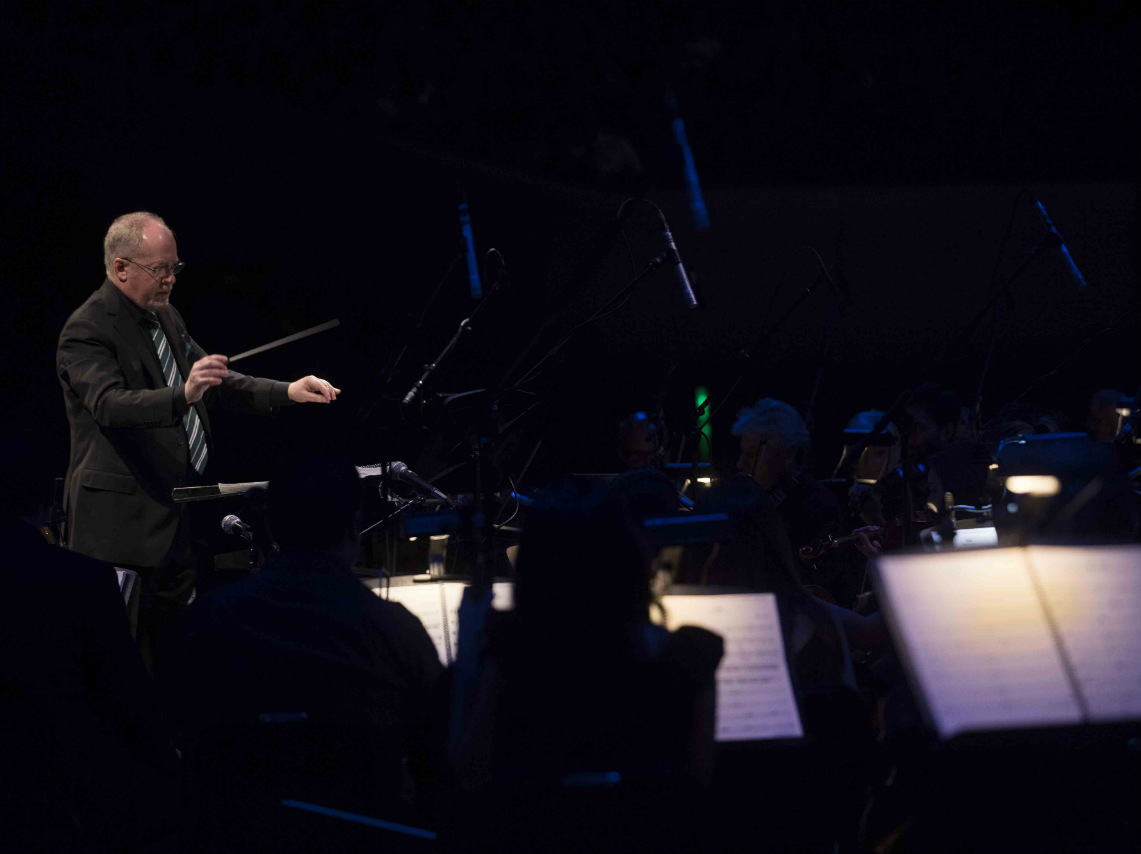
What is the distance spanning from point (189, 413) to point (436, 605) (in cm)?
149

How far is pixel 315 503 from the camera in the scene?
64.4 inches

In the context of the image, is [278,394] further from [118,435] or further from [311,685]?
[311,685]

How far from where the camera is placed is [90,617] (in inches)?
52.5

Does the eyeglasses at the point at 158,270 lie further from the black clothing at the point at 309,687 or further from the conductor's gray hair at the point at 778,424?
the conductor's gray hair at the point at 778,424

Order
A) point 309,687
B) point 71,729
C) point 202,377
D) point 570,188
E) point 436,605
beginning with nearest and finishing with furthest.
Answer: point 71,729 < point 309,687 < point 436,605 < point 202,377 < point 570,188

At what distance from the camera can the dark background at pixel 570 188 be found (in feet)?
12.3

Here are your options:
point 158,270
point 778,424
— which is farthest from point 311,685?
point 778,424

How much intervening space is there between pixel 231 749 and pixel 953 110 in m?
6.03

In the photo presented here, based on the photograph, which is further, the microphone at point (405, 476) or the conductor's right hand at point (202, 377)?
the microphone at point (405, 476)

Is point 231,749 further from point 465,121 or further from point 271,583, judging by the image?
point 465,121

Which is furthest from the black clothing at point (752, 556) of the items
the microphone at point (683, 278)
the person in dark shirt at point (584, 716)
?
the person in dark shirt at point (584, 716)

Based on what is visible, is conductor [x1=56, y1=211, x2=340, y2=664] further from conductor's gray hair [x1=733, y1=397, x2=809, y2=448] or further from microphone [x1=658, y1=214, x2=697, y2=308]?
conductor's gray hair [x1=733, y1=397, x2=809, y2=448]

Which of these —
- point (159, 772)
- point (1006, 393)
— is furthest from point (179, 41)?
point (1006, 393)

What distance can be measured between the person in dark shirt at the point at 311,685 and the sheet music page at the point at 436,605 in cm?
19
